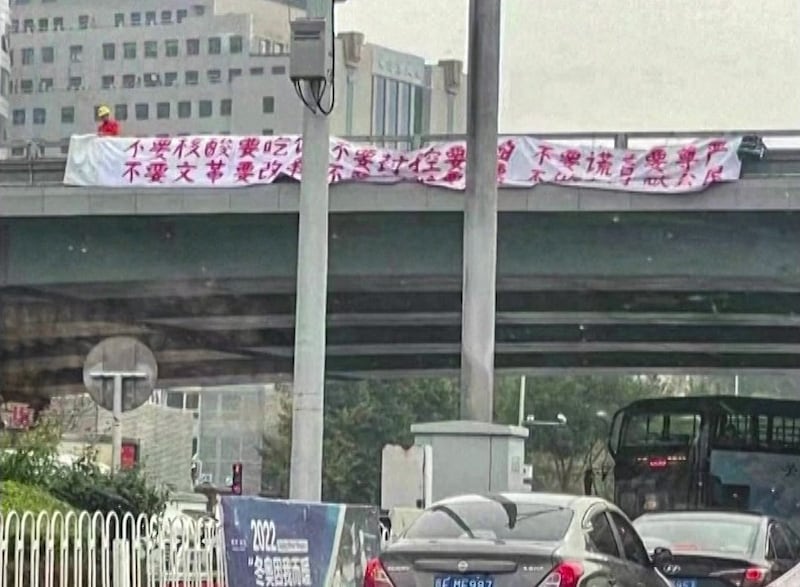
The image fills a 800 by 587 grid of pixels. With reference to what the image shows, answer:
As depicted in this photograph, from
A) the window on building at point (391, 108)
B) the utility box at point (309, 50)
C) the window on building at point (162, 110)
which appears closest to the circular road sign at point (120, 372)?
the utility box at point (309, 50)

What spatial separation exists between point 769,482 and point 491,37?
11953 mm

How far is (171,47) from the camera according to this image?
32875 mm

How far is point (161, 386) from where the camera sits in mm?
45875

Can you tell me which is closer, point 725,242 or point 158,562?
point 158,562

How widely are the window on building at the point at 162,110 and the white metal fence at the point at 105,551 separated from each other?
799 inches

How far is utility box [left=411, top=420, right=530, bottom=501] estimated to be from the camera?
15844mm

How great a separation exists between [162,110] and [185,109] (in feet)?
1.92

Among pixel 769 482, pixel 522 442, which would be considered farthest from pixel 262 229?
pixel 522 442

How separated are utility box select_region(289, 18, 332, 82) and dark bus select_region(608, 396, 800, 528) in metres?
15.9

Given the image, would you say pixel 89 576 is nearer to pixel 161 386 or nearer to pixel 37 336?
pixel 37 336

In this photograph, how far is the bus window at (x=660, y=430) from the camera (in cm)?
2750

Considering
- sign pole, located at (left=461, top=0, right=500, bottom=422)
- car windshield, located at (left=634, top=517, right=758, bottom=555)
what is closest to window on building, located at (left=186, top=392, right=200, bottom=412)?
sign pole, located at (left=461, top=0, right=500, bottom=422)

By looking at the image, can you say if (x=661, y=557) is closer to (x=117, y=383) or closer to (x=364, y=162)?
(x=117, y=383)

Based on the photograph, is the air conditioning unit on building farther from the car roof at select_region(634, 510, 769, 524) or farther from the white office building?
the car roof at select_region(634, 510, 769, 524)
